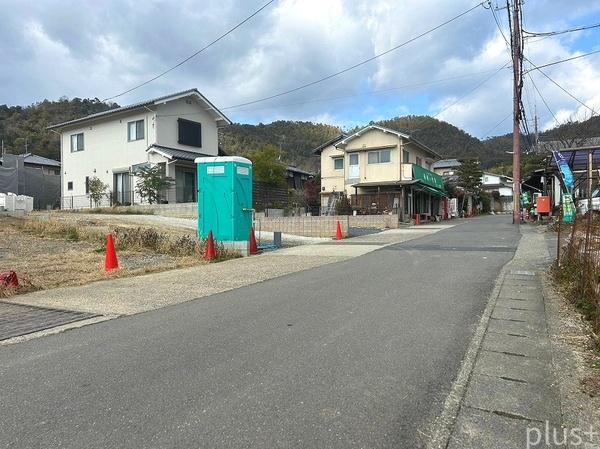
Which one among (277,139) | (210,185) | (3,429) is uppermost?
(277,139)

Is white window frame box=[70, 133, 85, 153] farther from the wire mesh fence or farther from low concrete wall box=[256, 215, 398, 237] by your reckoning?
the wire mesh fence

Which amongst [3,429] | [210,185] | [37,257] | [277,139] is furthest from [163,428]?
[277,139]

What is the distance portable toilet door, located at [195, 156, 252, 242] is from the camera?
44.1ft

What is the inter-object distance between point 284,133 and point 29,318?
6463 centimetres

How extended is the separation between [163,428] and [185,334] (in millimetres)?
2212

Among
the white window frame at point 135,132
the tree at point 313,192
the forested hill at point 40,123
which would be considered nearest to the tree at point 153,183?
the white window frame at point 135,132

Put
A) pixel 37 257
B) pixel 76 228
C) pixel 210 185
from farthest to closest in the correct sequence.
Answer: pixel 76 228 < pixel 210 185 < pixel 37 257

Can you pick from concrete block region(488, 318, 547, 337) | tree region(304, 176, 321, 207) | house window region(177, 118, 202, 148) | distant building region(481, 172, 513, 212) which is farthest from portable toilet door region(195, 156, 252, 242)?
distant building region(481, 172, 513, 212)

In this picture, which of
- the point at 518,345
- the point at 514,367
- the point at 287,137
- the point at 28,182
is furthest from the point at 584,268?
the point at 287,137

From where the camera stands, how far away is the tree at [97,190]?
3061 cm

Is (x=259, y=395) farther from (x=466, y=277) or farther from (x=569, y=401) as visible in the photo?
(x=466, y=277)

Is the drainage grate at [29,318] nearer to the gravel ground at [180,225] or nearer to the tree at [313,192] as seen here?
the gravel ground at [180,225]

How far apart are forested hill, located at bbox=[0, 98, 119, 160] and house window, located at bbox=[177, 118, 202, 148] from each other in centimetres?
2543

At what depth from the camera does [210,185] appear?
1372cm
